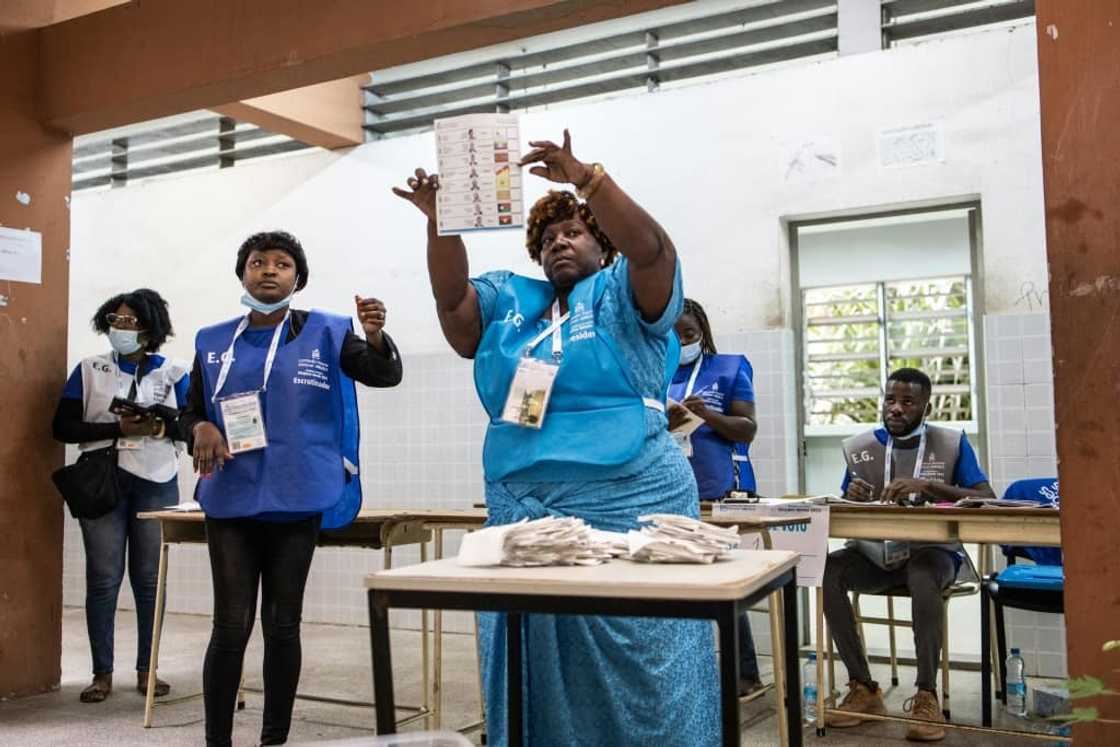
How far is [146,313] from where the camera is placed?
459cm

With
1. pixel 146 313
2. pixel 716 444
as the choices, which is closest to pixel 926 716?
pixel 716 444

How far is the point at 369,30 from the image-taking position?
4008mm

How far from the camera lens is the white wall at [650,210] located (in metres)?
4.98

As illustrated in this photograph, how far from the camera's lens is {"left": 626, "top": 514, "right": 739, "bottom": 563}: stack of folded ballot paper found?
182 cm

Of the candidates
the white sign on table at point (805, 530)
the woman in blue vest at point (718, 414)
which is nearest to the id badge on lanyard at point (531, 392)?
the white sign on table at point (805, 530)

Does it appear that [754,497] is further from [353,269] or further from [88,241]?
[88,241]

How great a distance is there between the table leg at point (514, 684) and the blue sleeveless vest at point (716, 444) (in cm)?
217

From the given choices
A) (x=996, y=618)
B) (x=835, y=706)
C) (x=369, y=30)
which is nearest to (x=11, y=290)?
(x=369, y=30)

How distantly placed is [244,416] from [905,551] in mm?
2501

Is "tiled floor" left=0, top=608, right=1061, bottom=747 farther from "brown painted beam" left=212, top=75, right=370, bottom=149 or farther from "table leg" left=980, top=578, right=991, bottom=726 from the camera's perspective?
"brown painted beam" left=212, top=75, right=370, bottom=149

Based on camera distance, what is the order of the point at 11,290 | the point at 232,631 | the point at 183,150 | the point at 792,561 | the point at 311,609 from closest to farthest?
the point at 792,561, the point at 232,631, the point at 11,290, the point at 311,609, the point at 183,150

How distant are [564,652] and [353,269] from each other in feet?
15.9

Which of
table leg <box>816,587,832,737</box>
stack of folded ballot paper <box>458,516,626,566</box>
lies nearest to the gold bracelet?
stack of folded ballot paper <box>458,516,626,566</box>

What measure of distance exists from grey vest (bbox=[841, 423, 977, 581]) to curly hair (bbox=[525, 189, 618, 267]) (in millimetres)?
2155
